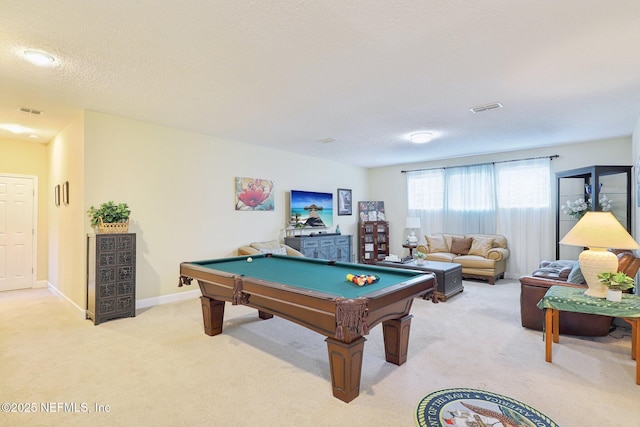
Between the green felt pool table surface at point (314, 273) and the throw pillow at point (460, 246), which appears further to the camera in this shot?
the throw pillow at point (460, 246)

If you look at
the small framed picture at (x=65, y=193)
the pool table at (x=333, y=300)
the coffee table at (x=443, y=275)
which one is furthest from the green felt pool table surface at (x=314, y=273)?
the small framed picture at (x=65, y=193)

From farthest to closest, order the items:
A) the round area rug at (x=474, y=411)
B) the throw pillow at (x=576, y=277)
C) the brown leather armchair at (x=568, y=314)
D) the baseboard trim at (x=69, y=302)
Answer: the baseboard trim at (x=69, y=302)
the throw pillow at (x=576, y=277)
the brown leather armchair at (x=568, y=314)
the round area rug at (x=474, y=411)

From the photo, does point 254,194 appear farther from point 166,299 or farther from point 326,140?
point 166,299

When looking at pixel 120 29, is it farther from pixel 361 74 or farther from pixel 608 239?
pixel 608 239

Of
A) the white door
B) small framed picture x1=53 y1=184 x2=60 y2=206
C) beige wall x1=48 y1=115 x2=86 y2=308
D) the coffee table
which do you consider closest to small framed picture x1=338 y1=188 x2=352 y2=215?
the coffee table

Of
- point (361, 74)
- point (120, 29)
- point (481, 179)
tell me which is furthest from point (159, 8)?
point (481, 179)

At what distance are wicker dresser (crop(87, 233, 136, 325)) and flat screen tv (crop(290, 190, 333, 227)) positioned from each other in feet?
10.3

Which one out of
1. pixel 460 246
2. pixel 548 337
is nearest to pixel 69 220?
pixel 548 337

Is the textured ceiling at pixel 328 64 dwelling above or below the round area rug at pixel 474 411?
above

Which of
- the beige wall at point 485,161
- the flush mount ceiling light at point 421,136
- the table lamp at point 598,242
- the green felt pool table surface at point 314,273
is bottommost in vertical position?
the green felt pool table surface at point 314,273

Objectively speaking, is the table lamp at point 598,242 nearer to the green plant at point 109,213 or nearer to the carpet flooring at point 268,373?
the carpet flooring at point 268,373

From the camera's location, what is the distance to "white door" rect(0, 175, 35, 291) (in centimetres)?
564

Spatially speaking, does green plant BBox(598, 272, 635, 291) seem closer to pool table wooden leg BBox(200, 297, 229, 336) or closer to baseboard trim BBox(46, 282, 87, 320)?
pool table wooden leg BBox(200, 297, 229, 336)

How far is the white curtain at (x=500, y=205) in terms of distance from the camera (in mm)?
6297
